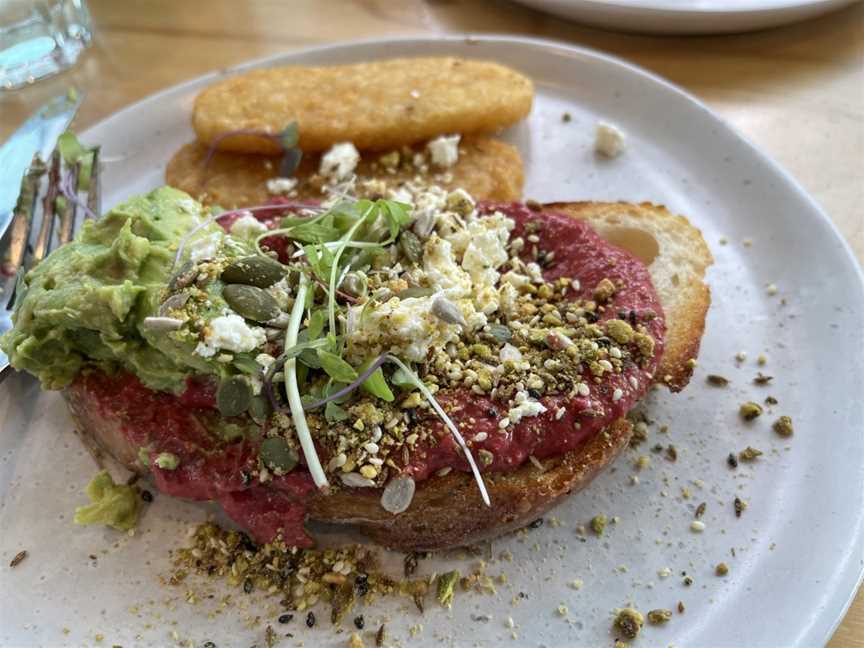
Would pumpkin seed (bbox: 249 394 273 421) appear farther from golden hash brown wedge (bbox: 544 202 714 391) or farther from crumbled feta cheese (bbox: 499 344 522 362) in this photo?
golden hash brown wedge (bbox: 544 202 714 391)

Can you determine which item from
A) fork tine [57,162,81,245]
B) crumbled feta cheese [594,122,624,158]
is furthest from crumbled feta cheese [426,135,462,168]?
fork tine [57,162,81,245]

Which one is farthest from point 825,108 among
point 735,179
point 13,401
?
point 13,401

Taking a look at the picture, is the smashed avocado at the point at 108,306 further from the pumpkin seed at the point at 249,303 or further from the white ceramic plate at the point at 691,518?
the white ceramic plate at the point at 691,518

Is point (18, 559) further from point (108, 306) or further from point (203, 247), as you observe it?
point (203, 247)

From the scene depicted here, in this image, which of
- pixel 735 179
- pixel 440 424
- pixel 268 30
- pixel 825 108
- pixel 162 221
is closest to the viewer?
pixel 440 424

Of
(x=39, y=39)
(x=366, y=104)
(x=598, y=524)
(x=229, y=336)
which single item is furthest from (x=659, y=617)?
(x=39, y=39)

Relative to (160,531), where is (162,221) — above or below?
above

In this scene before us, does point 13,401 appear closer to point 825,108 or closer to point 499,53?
point 499,53
